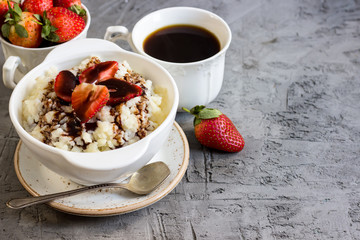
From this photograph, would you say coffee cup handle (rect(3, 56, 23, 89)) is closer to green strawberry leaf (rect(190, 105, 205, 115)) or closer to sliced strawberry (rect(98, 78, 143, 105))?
sliced strawberry (rect(98, 78, 143, 105))

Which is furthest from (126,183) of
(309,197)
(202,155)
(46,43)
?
(46,43)

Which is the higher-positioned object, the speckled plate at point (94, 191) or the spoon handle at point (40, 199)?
the spoon handle at point (40, 199)

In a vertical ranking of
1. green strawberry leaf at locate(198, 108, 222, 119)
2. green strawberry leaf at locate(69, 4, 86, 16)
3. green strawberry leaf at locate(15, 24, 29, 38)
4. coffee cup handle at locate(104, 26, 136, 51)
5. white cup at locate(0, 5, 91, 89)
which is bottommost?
green strawberry leaf at locate(198, 108, 222, 119)

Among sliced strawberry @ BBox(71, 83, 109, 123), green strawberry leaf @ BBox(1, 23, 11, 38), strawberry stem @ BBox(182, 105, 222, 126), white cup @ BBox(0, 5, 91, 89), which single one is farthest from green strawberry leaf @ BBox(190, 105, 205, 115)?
green strawberry leaf @ BBox(1, 23, 11, 38)

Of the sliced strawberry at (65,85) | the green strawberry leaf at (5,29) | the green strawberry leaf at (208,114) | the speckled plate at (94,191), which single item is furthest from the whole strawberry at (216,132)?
the green strawberry leaf at (5,29)

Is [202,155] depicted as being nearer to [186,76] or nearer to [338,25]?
[186,76]

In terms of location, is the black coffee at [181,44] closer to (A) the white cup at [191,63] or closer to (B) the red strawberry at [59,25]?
(A) the white cup at [191,63]
